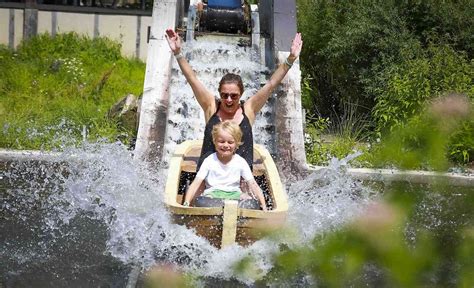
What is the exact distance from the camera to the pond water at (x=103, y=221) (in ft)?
15.5

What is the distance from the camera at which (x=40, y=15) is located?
13.6m

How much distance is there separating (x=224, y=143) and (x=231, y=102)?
78 cm

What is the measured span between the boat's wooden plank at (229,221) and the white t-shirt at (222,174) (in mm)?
503

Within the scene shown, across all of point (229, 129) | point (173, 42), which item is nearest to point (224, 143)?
point (229, 129)

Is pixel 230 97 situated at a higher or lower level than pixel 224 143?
higher

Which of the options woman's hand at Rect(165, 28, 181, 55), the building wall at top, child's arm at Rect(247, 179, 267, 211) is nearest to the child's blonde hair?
child's arm at Rect(247, 179, 267, 211)

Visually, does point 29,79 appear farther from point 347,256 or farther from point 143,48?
point 347,256

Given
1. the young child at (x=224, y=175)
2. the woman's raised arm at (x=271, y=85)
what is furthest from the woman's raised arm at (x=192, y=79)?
the young child at (x=224, y=175)

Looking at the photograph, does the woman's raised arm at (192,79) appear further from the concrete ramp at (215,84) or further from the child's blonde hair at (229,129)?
the concrete ramp at (215,84)

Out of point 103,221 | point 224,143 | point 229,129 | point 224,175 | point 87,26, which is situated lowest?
point 103,221

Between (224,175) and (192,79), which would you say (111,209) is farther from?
(224,175)

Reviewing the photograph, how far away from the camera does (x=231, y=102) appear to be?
5.90 m

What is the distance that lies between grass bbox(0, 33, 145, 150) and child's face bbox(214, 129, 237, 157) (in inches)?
160

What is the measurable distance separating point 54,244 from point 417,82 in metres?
5.45
